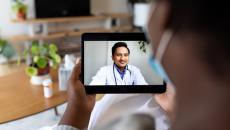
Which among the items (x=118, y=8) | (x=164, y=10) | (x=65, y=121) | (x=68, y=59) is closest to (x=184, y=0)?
(x=164, y=10)

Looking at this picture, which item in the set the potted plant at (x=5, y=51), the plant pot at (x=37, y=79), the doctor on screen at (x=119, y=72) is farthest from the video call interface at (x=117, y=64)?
the potted plant at (x=5, y=51)

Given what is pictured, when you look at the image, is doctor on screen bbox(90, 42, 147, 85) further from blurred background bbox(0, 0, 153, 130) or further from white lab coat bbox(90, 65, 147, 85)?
blurred background bbox(0, 0, 153, 130)

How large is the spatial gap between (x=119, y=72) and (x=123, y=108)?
0.21 metres

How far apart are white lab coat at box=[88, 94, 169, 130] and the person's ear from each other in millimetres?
653

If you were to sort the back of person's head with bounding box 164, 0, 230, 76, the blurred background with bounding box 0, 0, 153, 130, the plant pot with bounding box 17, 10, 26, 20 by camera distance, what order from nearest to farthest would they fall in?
the back of person's head with bounding box 164, 0, 230, 76 < the blurred background with bounding box 0, 0, 153, 130 < the plant pot with bounding box 17, 10, 26, 20

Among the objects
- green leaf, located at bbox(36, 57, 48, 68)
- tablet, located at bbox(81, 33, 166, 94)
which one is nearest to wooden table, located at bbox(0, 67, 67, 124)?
green leaf, located at bbox(36, 57, 48, 68)

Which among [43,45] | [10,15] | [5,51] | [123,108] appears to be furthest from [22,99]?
[10,15]

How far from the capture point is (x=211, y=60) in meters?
0.37

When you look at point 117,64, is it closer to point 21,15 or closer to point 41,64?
point 41,64

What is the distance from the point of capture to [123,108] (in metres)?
1.16

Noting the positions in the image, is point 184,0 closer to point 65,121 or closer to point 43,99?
point 65,121

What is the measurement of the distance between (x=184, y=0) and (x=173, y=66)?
9 centimetres

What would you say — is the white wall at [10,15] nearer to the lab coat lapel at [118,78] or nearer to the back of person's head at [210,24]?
the lab coat lapel at [118,78]

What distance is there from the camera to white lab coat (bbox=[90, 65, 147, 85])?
1007 millimetres
